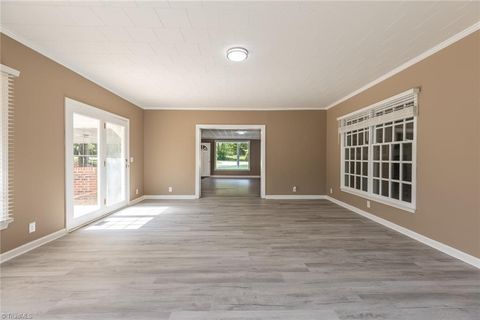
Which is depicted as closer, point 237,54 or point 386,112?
point 237,54

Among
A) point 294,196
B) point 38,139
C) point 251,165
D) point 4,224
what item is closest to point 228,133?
point 251,165

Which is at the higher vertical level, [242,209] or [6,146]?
[6,146]

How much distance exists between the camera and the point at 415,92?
3.31 metres

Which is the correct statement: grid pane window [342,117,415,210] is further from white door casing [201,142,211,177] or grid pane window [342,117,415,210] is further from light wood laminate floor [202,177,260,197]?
white door casing [201,142,211,177]

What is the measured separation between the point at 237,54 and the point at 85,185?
3.42 metres

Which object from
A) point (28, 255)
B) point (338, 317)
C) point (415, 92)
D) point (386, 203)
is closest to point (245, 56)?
point (415, 92)

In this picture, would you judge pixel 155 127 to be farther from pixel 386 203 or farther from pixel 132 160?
pixel 386 203

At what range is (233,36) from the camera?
8.89ft

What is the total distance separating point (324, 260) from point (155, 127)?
5562mm

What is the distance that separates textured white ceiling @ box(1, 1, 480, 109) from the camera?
7.29ft

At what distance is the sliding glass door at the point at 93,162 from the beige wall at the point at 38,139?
160 mm

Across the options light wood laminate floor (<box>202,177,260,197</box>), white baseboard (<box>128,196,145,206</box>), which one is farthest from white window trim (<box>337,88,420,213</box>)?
white baseboard (<box>128,196,145,206</box>)

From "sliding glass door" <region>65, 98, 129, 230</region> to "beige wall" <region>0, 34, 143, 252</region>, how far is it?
16 cm

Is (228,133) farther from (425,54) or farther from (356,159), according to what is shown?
(425,54)
